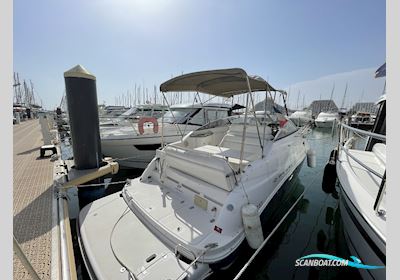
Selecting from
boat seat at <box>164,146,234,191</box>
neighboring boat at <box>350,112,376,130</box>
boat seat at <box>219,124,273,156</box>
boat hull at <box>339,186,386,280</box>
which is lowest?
boat hull at <box>339,186,386,280</box>

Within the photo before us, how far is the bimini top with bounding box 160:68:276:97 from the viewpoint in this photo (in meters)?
3.39

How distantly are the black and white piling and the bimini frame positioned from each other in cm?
165

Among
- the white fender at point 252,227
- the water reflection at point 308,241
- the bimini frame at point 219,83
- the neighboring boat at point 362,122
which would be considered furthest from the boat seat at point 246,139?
the neighboring boat at point 362,122

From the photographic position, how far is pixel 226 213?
266cm

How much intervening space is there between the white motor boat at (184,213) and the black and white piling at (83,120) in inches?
48.7

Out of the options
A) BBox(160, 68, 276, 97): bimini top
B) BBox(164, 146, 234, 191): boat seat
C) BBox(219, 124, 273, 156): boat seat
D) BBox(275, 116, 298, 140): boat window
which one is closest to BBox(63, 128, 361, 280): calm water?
BBox(164, 146, 234, 191): boat seat

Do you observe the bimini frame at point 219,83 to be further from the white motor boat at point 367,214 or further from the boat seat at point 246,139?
the white motor boat at point 367,214

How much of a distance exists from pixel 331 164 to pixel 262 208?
4200 mm

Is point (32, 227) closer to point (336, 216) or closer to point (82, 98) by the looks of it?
point (82, 98)

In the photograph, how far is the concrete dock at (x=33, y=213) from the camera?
216 cm

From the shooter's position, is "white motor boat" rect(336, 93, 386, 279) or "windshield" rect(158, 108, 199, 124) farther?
"windshield" rect(158, 108, 199, 124)

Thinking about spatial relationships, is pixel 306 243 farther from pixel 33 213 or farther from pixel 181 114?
pixel 181 114

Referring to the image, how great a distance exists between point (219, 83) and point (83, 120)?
316 cm

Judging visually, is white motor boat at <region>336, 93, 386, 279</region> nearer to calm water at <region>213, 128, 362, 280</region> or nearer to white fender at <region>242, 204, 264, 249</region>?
calm water at <region>213, 128, 362, 280</region>
